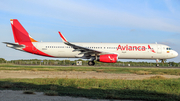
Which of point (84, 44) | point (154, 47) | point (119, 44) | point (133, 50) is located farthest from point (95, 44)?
point (154, 47)

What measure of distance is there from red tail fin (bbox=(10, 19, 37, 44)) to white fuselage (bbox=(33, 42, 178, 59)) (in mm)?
1996

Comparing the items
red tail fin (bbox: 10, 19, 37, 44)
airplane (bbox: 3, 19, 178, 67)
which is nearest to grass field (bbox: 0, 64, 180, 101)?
airplane (bbox: 3, 19, 178, 67)

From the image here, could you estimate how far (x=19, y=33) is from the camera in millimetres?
31422

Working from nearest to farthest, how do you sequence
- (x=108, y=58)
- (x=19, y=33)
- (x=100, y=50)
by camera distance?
(x=108, y=58) → (x=100, y=50) → (x=19, y=33)

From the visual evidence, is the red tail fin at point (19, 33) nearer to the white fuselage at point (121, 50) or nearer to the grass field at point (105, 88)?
the white fuselage at point (121, 50)

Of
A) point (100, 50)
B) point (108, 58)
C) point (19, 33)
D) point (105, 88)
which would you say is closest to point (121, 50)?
point (100, 50)

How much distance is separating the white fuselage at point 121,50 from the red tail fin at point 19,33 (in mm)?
1996

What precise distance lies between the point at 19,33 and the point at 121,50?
55.3 ft

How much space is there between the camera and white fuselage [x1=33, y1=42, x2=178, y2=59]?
29891mm

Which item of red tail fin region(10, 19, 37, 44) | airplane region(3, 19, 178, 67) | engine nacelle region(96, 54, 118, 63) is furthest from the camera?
red tail fin region(10, 19, 37, 44)

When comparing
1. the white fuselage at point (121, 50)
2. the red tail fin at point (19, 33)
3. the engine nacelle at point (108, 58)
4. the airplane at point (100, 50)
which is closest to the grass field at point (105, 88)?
the engine nacelle at point (108, 58)

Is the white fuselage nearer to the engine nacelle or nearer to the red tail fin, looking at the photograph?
the red tail fin

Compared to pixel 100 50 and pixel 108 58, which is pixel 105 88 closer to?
pixel 108 58

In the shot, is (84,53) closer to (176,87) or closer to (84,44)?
(84,44)
